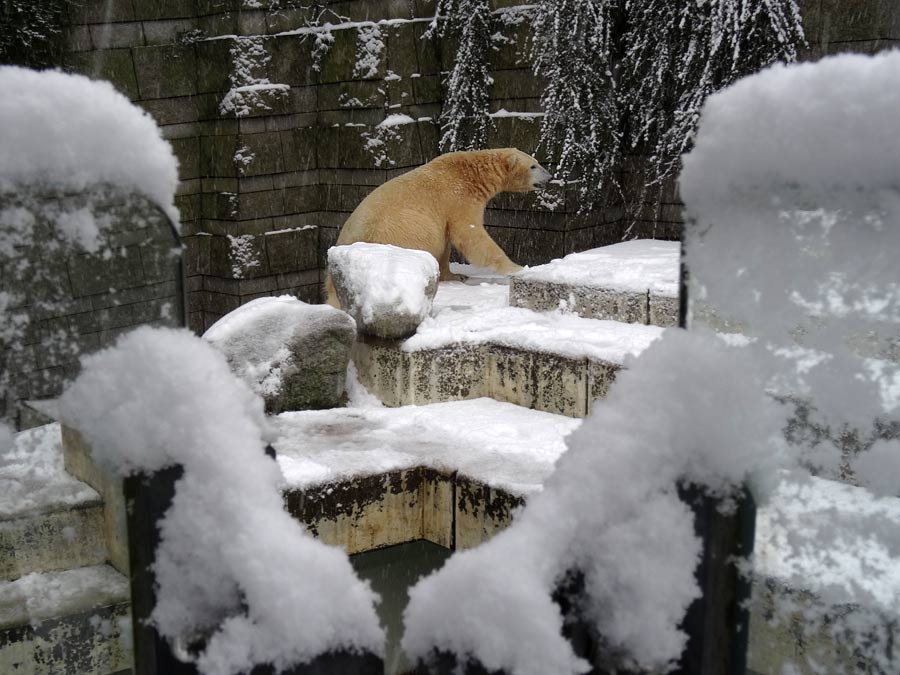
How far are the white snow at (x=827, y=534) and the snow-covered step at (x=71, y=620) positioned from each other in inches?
20.8

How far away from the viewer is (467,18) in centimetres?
632

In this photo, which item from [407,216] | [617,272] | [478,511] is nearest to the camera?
[478,511]

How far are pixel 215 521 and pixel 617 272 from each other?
12.3ft

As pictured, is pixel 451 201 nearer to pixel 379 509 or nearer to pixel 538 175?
pixel 538 175

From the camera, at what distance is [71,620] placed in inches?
32.8

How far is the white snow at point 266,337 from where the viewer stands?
12.2 feet

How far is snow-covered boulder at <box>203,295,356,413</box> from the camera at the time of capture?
3740mm

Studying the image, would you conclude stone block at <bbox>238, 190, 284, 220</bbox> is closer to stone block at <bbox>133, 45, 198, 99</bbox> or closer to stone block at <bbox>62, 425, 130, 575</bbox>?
stone block at <bbox>133, 45, 198, 99</bbox>

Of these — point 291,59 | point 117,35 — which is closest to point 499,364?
point 291,59

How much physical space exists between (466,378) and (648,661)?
132 inches

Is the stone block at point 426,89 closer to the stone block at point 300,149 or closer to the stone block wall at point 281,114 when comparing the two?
the stone block wall at point 281,114

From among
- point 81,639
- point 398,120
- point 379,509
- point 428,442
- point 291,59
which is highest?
point 291,59

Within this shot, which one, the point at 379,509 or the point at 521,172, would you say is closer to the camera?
the point at 379,509

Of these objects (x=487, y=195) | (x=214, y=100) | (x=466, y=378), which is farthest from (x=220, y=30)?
(x=466, y=378)
